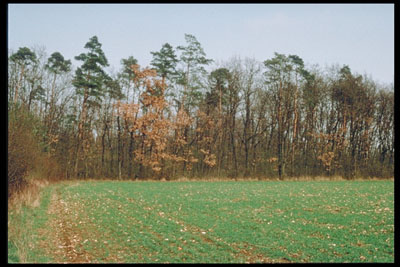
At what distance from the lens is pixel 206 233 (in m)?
10.6

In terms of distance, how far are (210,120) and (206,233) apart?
36.8 meters

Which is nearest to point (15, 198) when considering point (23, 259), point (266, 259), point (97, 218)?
point (97, 218)

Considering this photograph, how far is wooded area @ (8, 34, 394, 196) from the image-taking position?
4122 centimetres

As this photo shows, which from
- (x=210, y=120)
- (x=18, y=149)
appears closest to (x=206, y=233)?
(x=18, y=149)

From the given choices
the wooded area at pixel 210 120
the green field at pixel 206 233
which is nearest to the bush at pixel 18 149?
the green field at pixel 206 233

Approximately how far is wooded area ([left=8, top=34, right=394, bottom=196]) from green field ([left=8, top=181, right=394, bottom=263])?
25.6m

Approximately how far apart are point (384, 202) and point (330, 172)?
3371 cm

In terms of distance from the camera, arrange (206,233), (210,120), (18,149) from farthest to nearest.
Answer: (210,120) → (18,149) → (206,233)

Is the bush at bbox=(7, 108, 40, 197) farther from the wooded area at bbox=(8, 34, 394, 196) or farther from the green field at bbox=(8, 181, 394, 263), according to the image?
the wooded area at bbox=(8, 34, 394, 196)

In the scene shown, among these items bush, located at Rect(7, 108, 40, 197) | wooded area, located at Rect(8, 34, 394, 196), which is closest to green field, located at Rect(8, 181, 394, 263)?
bush, located at Rect(7, 108, 40, 197)

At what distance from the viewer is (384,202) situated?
1738cm

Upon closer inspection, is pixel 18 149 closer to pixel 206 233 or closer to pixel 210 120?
pixel 206 233

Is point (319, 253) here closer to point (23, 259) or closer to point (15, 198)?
point (23, 259)

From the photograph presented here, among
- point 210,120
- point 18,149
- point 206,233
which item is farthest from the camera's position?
point 210,120
